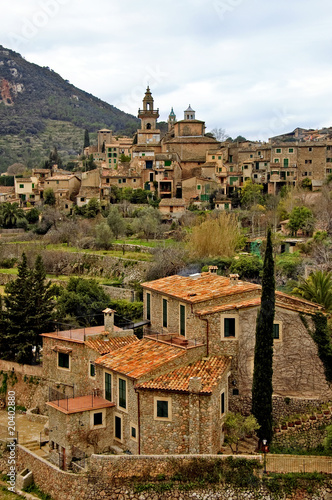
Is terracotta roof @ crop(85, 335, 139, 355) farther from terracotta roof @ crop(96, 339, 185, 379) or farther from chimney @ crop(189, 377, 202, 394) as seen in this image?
chimney @ crop(189, 377, 202, 394)

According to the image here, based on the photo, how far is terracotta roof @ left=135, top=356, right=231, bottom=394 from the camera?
19531mm

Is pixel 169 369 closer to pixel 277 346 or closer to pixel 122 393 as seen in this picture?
pixel 122 393

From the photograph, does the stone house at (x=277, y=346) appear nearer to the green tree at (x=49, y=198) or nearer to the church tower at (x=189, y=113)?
the green tree at (x=49, y=198)

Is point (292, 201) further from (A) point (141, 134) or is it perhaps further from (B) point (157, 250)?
(A) point (141, 134)

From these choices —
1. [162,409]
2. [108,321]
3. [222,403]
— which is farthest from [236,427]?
[108,321]

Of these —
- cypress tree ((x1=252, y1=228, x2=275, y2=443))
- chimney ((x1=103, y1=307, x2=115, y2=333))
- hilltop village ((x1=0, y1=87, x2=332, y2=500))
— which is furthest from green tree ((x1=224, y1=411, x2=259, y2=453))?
chimney ((x1=103, y1=307, x2=115, y2=333))

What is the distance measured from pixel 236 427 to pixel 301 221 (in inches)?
A: 1019

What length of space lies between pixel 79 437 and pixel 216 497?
4.67 meters

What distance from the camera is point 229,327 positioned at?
2169cm

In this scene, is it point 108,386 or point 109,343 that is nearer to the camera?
point 108,386

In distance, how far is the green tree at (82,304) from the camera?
30.1 m

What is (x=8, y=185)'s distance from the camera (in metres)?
76.0

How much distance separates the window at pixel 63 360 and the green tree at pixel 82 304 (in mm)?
4553

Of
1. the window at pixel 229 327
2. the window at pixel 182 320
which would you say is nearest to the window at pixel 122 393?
the window at pixel 182 320
